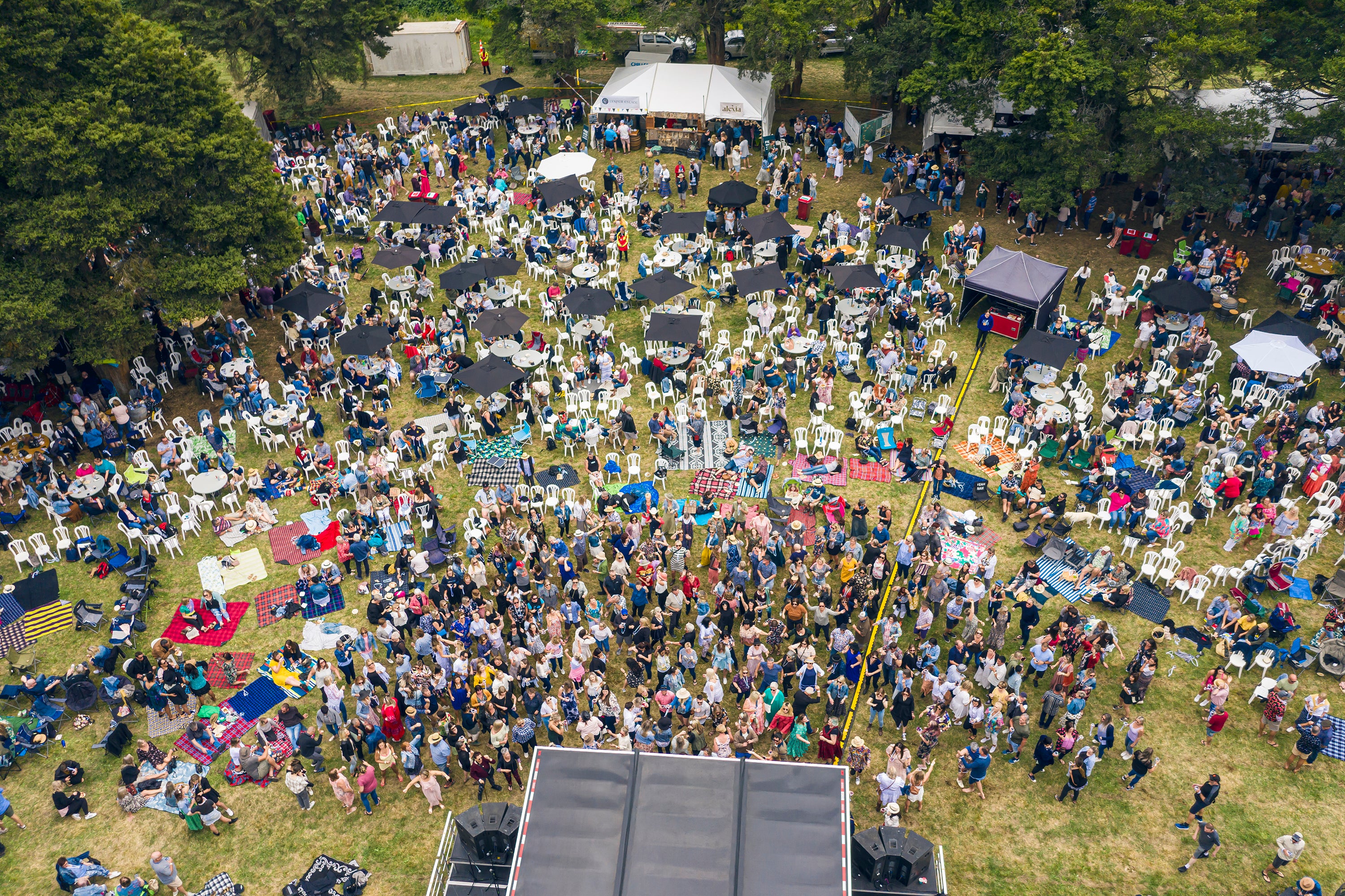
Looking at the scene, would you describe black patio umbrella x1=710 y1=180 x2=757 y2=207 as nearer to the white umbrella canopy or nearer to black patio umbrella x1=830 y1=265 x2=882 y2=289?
the white umbrella canopy

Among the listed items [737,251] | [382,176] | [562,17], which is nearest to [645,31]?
[562,17]

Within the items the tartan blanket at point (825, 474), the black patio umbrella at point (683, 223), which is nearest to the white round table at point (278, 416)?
the tartan blanket at point (825, 474)

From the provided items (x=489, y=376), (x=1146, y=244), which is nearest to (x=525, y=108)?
(x=489, y=376)

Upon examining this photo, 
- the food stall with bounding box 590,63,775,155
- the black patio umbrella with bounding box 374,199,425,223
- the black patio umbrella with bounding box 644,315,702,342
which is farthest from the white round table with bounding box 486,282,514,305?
the food stall with bounding box 590,63,775,155

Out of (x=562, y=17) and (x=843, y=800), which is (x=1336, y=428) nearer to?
(x=843, y=800)

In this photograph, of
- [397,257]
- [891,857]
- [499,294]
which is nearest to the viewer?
[891,857]

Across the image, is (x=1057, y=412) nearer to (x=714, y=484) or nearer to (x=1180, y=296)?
(x=1180, y=296)
